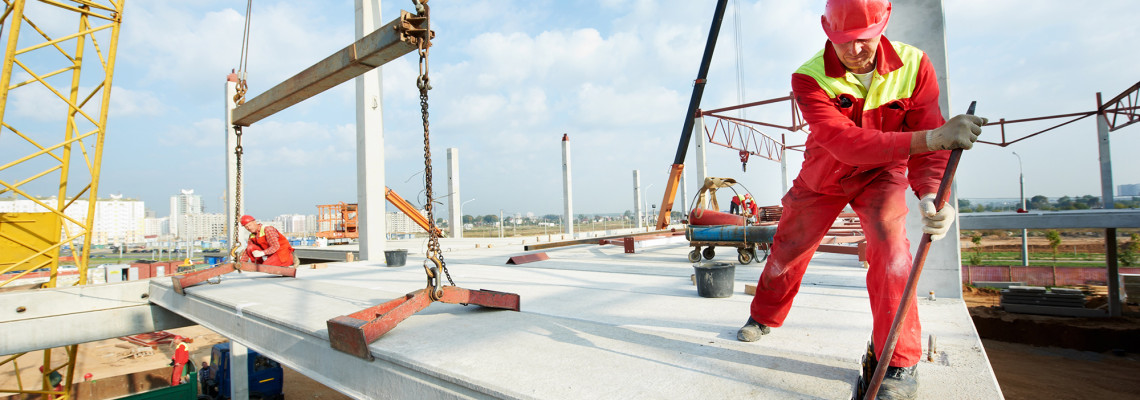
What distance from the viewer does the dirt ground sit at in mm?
8992

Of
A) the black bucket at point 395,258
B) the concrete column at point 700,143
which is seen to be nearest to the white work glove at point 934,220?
the black bucket at point 395,258

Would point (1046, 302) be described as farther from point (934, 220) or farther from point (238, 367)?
point (238, 367)

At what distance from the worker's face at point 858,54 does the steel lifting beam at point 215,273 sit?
615 centimetres

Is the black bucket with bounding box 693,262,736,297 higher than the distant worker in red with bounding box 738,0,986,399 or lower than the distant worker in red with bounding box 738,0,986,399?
lower

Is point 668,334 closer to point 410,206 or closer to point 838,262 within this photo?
point 838,262

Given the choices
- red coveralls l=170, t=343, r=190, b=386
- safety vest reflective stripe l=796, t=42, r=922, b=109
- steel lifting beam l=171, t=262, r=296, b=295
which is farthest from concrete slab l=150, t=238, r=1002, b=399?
red coveralls l=170, t=343, r=190, b=386

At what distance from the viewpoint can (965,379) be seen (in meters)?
2.01

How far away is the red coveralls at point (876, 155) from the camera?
5.72 ft

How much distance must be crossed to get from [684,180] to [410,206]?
41.8 feet

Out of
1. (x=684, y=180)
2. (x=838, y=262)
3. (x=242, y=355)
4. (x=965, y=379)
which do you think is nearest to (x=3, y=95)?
(x=242, y=355)

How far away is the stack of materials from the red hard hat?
717 inches

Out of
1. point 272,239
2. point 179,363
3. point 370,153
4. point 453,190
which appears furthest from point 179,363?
point 453,190

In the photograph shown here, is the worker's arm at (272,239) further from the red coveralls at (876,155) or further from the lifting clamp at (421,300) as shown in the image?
the red coveralls at (876,155)

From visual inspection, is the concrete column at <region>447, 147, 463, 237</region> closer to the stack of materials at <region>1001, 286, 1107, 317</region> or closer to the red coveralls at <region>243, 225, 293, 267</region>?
the red coveralls at <region>243, 225, 293, 267</region>
